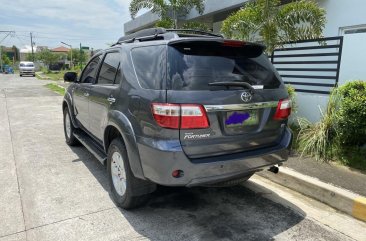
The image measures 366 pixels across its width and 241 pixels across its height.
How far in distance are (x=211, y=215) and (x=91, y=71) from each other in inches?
115

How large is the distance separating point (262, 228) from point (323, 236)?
0.60 m

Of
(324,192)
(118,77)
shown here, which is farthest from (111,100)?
(324,192)

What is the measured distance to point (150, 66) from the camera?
316 centimetres

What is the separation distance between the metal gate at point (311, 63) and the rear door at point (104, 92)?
4.31 m

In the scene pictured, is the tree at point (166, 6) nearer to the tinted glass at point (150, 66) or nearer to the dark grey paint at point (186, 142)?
the dark grey paint at point (186, 142)

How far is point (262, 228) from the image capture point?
11.0 ft

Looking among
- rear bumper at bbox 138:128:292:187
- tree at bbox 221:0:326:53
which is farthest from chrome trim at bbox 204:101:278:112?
tree at bbox 221:0:326:53

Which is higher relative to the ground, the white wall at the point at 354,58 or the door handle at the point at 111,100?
the white wall at the point at 354,58

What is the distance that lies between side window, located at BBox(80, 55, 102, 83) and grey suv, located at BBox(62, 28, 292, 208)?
3.38ft

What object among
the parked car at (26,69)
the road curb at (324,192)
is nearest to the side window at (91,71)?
the road curb at (324,192)

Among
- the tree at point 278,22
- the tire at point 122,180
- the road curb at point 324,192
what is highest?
the tree at point 278,22

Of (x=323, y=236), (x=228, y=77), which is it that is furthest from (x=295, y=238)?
(x=228, y=77)

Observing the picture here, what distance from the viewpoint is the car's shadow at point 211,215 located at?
3219 mm

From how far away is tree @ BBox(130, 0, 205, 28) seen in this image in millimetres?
10398
